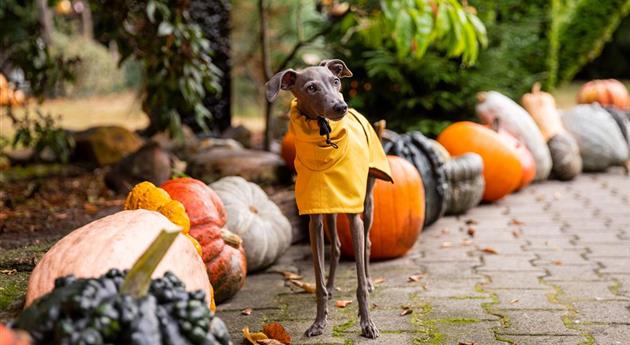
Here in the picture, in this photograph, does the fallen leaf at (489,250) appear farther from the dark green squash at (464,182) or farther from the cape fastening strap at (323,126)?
the cape fastening strap at (323,126)

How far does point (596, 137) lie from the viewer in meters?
8.59

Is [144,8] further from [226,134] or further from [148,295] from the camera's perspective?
[148,295]

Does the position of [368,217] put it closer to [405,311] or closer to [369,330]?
[405,311]

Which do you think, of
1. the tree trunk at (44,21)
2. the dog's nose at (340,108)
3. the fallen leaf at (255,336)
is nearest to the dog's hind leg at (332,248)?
the fallen leaf at (255,336)

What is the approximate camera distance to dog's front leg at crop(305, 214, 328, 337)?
3658 millimetres

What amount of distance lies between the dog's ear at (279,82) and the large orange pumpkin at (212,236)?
1000 mm

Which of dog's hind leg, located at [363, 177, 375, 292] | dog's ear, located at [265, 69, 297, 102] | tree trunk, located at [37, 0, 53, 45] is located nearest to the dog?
dog's ear, located at [265, 69, 297, 102]

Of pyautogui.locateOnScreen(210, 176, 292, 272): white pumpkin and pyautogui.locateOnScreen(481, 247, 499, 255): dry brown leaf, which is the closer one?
pyautogui.locateOnScreen(210, 176, 292, 272): white pumpkin

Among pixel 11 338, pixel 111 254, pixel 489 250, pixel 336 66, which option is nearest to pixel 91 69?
pixel 489 250

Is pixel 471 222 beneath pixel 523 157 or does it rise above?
beneath

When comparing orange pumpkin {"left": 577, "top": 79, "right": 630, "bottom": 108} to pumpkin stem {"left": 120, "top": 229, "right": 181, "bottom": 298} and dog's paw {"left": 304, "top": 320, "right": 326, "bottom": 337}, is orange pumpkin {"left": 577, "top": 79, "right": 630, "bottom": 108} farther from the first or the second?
pumpkin stem {"left": 120, "top": 229, "right": 181, "bottom": 298}

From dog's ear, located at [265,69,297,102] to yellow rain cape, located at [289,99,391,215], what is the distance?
0.17 m

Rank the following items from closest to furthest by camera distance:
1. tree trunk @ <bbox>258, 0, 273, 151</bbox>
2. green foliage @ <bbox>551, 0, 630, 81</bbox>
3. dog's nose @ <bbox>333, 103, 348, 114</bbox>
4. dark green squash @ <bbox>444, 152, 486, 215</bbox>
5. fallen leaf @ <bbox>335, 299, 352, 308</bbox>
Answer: dog's nose @ <bbox>333, 103, 348, 114</bbox> → fallen leaf @ <bbox>335, 299, 352, 308</bbox> → dark green squash @ <bbox>444, 152, 486, 215</bbox> → tree trunk @ <bbox>258, 0, 273, 151</bbox> → green foliage @ <bbox>551, 0, 630, 81</bbox>

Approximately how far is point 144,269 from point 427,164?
155 inches
